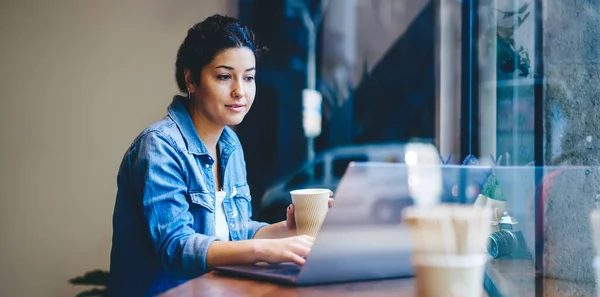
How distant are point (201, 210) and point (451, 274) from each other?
895mm

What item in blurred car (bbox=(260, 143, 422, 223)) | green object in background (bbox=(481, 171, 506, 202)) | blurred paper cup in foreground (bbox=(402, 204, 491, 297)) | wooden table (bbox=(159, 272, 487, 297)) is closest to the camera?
blurred paper cup in foreground (bbox=(402, 204, 491, 297))

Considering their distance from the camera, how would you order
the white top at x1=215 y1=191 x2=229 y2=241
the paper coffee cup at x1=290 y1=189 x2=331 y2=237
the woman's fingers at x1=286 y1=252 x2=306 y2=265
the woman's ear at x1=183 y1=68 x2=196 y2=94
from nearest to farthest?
the woman's fingers at x1=286 y1=252 x2=306 y2=265 < the paper coffee cup at x1=290 y1=189 x2=331 y2=237 < the white top at x1=215 y1=191 x2=229 y2=241 < the woman's ear at x1=183 y1=68 x2=196 y2=94

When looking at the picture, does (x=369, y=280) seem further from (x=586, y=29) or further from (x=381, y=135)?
(x=381, y=135)

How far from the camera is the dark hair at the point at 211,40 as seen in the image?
1626mm

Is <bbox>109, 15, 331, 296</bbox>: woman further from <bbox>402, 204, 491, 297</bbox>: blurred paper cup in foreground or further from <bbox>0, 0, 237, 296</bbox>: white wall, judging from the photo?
<bbox>0, 0, 237, 296</bbox>: white wall

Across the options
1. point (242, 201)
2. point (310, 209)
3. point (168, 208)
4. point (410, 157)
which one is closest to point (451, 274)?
point (310, 209)

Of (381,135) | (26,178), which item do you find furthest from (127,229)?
(381,135)

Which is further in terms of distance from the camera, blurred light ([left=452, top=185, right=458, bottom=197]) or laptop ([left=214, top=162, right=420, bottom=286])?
blurred light ([left=452, top=185, right=458, bottom=197])

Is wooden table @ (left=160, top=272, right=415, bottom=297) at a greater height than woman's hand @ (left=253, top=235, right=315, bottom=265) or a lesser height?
lesser

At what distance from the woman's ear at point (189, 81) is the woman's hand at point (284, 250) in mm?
756

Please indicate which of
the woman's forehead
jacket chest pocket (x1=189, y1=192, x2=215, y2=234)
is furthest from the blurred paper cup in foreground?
the woman's forehead

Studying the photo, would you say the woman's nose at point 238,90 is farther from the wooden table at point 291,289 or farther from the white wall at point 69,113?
the white wall at point 69,113

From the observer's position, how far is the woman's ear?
169 centimetres

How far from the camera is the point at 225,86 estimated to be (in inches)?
64.6
